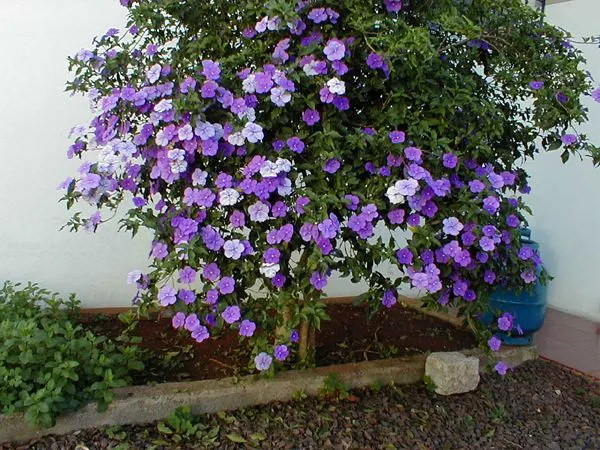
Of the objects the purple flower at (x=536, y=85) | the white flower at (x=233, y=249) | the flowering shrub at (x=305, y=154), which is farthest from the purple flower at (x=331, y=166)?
the purple flower at (x=536, y=85)

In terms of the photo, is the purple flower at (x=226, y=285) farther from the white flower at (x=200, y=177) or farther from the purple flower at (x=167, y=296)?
the white flower at (x=200, y=177)

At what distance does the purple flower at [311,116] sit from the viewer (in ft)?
8.25

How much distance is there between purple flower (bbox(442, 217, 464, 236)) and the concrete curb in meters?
1.01

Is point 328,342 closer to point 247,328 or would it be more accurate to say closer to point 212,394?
point 212,394

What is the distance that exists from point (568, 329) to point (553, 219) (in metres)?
0.88

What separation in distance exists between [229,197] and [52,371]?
1.02 meters

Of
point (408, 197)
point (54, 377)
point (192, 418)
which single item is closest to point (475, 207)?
point (408, 197)

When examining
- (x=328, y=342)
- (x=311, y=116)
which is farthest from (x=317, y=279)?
(x=328, y=342)

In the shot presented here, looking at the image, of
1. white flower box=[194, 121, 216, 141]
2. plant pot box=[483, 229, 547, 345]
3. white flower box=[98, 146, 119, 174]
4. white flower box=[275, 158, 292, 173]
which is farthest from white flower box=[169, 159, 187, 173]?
plant pot box=[483, 229, 547, 345]

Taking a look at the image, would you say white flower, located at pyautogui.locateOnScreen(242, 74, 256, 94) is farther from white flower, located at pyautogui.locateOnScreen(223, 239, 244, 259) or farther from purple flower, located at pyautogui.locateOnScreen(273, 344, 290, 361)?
purple flower, located at pyautogui.locateOnScreen(273, 344, 290, 361)

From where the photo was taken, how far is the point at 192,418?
8.92 ft

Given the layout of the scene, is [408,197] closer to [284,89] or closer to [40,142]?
[284,89]

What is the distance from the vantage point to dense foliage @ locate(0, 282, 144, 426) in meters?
2.46

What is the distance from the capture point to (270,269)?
2.32m
